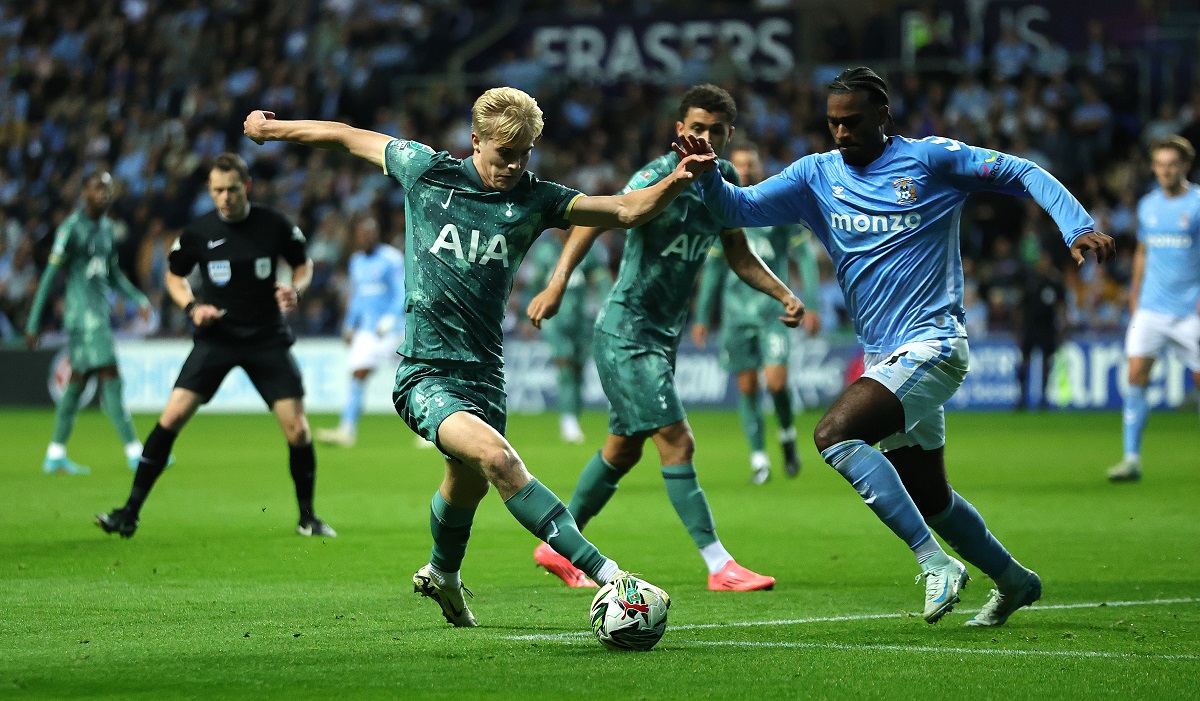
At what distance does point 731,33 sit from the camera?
90.8 ft

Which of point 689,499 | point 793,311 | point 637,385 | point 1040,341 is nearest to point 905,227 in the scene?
point 793,311

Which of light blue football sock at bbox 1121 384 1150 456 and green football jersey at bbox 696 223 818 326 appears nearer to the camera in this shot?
green football jersey at bbox 696 223 818 326

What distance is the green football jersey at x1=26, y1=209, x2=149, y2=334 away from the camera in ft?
47.3

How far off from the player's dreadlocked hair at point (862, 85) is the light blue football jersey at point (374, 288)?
39.6 feet

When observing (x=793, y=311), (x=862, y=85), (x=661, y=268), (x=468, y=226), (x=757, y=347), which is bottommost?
(x=757, y=347)

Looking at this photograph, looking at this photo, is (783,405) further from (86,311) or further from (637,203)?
(637,203)

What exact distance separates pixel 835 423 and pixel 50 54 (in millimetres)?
28694

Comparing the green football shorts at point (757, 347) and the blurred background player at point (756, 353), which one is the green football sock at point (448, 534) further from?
the green football shorts at point (757, 347)

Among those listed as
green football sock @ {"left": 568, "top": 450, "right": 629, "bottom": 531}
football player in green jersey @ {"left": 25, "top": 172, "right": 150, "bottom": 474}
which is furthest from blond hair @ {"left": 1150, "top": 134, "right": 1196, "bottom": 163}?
football player in green jersey @ {"left": 25, "top": 172, "right": 150, "bottom": 474}

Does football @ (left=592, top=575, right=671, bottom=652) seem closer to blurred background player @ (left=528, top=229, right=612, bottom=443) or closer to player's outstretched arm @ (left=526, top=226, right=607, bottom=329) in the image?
player's outstretched arm @ (left=526, top=226, right=607, bottom=329)

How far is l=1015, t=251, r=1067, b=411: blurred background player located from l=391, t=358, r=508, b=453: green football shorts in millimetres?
16988

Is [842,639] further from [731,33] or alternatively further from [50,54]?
[50,54]

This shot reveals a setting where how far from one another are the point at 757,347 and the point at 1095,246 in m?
8.12

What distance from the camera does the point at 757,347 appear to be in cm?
1406
